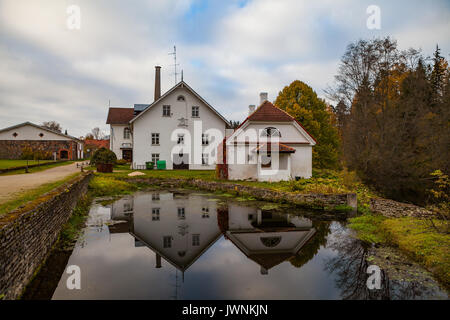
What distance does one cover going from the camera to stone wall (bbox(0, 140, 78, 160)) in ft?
119

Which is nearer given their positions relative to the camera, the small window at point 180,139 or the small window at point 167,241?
the small window at point 167,241

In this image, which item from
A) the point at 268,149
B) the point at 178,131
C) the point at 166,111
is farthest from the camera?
the point at 178,131

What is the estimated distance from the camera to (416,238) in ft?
26.1

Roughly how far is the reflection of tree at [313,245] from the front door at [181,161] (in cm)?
2037

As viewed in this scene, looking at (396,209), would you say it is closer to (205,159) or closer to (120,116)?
(205,159)

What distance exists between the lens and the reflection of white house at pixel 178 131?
28594 mm

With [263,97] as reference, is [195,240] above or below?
below

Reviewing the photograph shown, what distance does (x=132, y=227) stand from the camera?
33.7 ft

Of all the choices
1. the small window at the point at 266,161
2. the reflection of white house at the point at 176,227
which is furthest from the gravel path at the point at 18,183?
the small window at the point at 266,161

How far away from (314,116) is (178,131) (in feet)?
49.5

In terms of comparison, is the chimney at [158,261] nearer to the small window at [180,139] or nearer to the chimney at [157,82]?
the small window at [180,139]

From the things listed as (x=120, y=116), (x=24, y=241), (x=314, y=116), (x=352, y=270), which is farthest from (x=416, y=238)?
(x=120, y=116)
